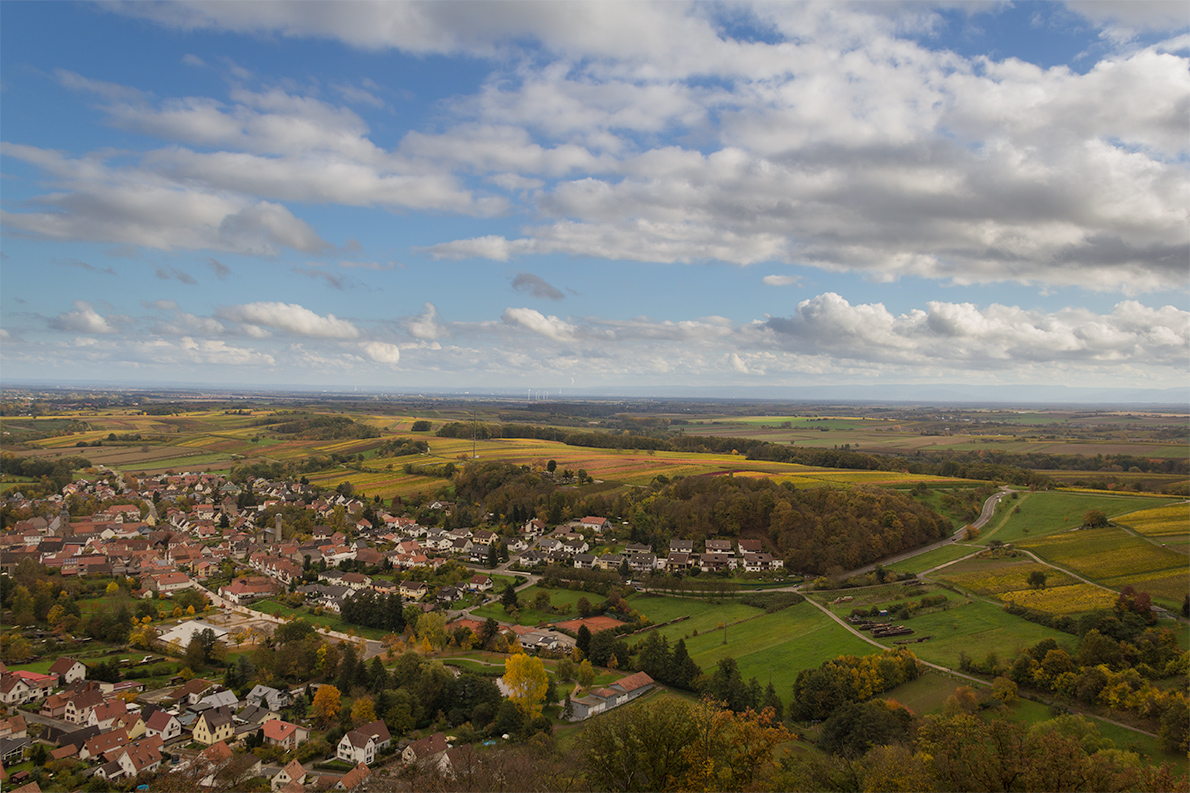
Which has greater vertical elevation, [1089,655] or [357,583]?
[1089,655]

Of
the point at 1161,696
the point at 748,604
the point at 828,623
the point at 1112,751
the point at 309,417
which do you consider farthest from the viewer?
the point at 309,417

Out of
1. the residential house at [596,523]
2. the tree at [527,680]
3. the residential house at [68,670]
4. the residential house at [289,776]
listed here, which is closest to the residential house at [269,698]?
the residential house at [289,776]

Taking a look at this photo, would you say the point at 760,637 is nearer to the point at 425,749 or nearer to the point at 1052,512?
the point at 425,749

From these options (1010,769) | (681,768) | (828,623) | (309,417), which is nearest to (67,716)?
(681,768)

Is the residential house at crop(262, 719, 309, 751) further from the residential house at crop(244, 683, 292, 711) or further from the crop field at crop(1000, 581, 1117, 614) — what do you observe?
the crop field at crop(1000, 581, 1117, 614)

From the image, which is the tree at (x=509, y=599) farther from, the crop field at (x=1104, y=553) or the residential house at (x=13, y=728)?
the crop field at (x=1104, y=553)

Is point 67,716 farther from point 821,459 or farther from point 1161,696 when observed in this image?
point 821,459
